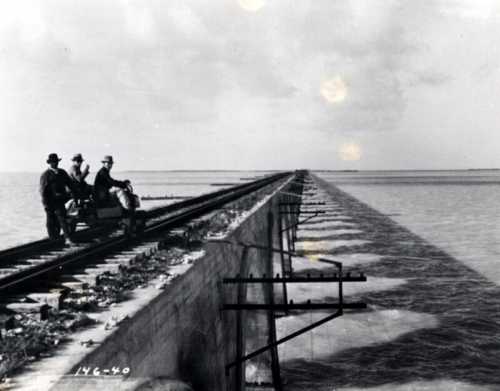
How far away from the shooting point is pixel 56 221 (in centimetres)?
1060

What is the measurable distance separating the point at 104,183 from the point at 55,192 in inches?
50.3

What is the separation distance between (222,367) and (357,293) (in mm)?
18351

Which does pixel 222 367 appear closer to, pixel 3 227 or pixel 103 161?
pixel 103 161

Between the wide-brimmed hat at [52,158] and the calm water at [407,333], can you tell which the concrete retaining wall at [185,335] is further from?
the calm water at [407,333]

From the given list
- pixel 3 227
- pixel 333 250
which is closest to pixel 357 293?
pixel 333 250

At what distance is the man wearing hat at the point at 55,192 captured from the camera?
9609 millimetres

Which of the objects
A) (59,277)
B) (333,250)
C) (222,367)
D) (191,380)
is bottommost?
(333,250)

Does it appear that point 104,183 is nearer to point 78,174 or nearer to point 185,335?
point 78,174

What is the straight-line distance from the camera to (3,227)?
5466 cm

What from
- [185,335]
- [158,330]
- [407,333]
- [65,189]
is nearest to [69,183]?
[65,189]

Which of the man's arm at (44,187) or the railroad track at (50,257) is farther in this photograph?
the man's arm at (44,187)

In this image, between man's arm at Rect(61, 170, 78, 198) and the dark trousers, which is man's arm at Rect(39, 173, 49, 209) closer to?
the dark trousers

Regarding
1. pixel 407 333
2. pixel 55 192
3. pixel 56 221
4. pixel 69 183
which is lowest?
pixel 407 333

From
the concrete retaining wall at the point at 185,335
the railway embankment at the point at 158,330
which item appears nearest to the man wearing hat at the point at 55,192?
the railway embankment at the point at 158,330
